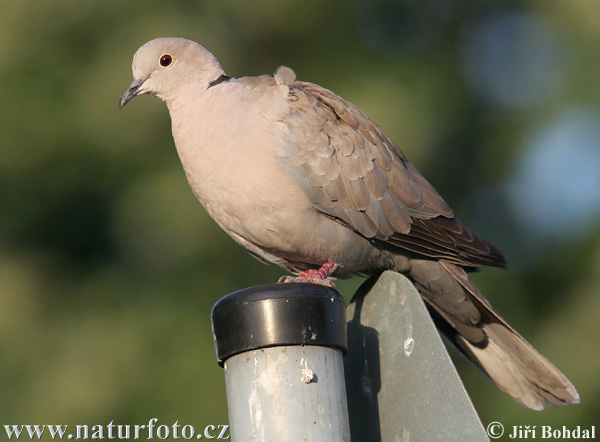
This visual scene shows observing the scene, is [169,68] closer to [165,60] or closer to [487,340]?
[165,60]

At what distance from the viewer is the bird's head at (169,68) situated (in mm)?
3764

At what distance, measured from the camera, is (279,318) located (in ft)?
7.47

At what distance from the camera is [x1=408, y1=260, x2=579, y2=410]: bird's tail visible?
3.51 metres

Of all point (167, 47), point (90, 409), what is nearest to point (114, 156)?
point (90, 409)

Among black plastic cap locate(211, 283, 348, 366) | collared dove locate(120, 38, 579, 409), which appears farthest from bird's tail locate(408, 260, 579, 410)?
black plastic cap locate(211, 283, 348, 366)

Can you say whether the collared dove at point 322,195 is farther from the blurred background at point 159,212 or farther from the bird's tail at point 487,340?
the blurred background at point 159,212

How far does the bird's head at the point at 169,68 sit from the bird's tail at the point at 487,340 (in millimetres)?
1366

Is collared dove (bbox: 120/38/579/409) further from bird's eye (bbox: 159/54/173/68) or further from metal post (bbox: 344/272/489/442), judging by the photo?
metal post (bbox: 344/272/489/442)

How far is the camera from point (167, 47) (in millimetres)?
3867

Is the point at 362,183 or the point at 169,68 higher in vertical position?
the point at 169,68

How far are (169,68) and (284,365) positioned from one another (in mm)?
2003
